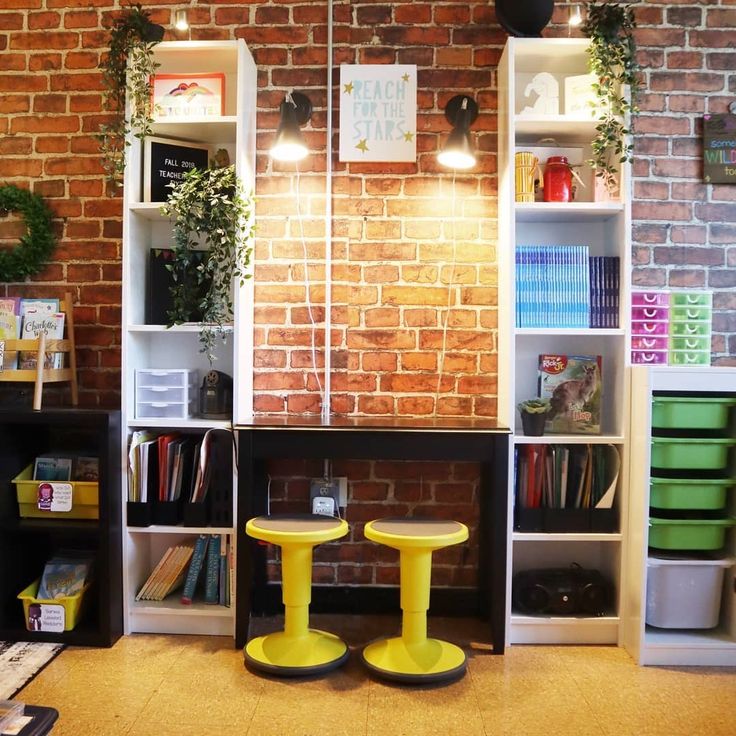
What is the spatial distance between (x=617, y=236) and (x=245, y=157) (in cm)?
150

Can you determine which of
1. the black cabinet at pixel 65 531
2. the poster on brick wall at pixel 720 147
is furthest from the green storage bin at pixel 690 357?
the black cabinet at pixel 65 531

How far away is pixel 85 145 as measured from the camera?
301 cm

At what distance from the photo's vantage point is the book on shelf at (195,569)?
273 cm

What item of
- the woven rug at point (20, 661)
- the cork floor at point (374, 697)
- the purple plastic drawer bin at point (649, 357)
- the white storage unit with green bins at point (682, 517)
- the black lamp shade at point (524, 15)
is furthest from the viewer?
the purple plastic drawer bin at point (649, 357)

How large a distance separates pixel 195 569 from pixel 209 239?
1.30 metres

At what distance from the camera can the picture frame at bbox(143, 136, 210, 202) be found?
8.99 ft

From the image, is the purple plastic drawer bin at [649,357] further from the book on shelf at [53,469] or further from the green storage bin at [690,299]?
the book on shelf at [53,469]

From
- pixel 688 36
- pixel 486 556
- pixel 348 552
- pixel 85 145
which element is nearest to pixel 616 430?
pixel 486 556

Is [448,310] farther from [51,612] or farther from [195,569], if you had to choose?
[51,612]

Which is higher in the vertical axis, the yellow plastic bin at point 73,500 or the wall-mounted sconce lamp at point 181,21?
the wall-mounted sconce lamp at point 181,21

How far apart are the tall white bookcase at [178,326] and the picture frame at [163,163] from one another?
4 cm

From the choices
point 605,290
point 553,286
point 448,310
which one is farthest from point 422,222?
point 605,290

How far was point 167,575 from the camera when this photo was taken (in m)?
2.78

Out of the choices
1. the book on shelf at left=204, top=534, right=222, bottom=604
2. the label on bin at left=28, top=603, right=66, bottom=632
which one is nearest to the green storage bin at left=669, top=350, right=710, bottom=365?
the book on shelf at left=204, top=534, right=222, bottom=604
